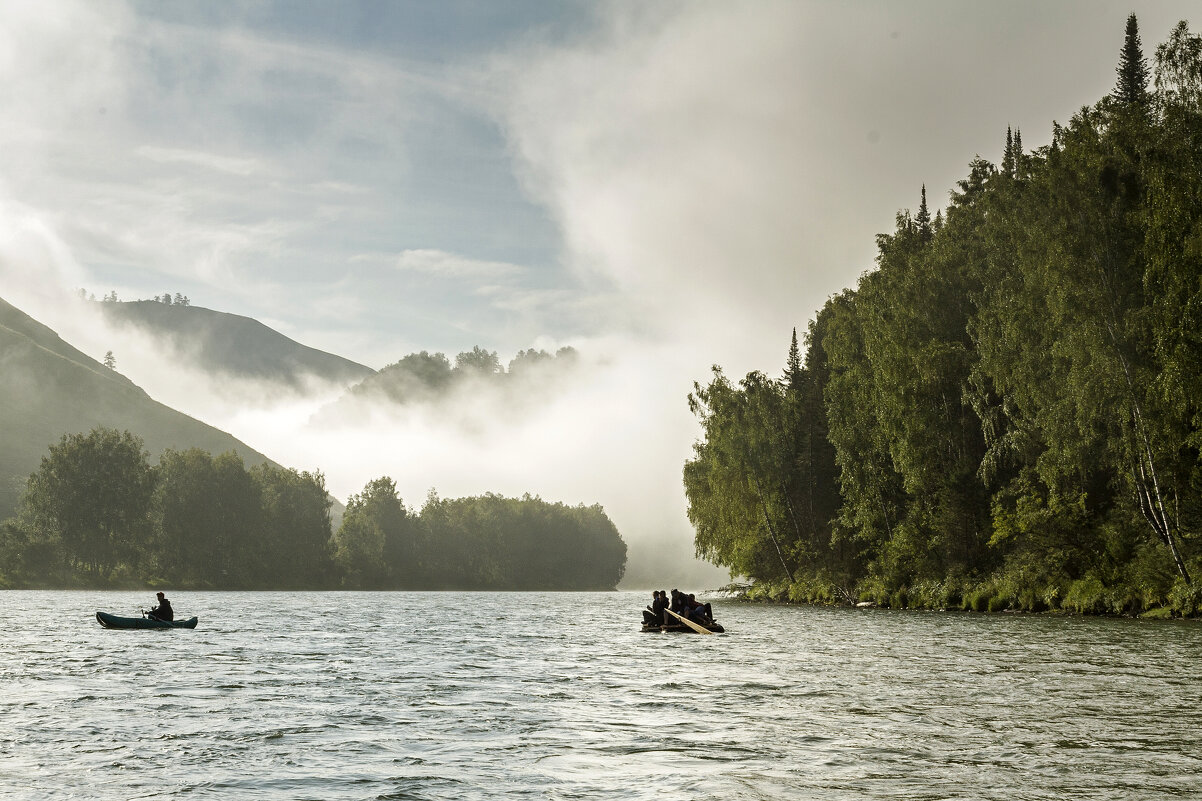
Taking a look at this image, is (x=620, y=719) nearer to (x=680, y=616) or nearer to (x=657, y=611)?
(x=680, y=616)

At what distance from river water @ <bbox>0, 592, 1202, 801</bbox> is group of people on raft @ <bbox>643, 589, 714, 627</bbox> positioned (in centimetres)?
558

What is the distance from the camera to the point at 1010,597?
5416cm

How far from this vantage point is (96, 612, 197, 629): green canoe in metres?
46.5

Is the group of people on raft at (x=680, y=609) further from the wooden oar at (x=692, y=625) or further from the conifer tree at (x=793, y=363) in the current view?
the conifer tree at (x=793, y=363)

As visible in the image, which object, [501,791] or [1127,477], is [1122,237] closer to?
[1127,477]

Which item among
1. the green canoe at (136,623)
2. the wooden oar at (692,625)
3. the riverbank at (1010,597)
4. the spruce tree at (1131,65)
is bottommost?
the green canoe at (136,623)

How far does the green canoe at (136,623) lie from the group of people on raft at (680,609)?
21.4 m

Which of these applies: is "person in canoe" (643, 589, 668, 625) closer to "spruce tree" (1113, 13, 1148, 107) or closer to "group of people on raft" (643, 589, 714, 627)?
"group of people on raft" (643, 589, 714, 627)

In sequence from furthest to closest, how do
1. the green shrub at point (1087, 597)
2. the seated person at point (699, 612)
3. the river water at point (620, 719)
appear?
the green shrub at point (1087, 597) → the seated person at point (699, 612) → the river water at point (620, 719)

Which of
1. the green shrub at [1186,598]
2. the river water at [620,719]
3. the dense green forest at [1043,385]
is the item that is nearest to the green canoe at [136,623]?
the river water at [620,719]

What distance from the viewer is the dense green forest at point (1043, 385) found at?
41656 mm

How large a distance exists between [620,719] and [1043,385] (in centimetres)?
3463

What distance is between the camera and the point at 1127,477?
4538cm

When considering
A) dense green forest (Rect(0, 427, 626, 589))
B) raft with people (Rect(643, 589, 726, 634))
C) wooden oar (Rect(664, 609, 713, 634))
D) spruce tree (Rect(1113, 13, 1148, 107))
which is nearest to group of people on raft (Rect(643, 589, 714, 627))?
raft with people (Rect(643, 589, 726, 634))
